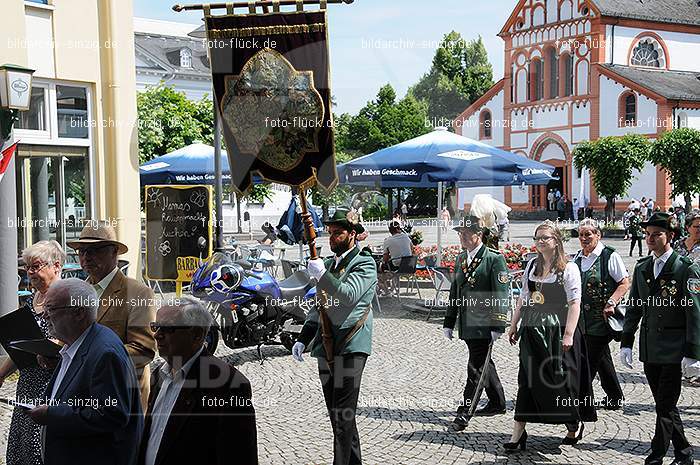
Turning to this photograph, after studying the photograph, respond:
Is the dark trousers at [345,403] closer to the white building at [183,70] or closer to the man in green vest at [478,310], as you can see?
the man in green vest at [478,310]

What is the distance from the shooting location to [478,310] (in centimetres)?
689

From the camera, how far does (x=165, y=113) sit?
27.5m

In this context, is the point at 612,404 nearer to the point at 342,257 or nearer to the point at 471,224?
the point at 471,224

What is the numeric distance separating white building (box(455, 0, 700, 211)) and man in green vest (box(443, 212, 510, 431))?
39.2 m

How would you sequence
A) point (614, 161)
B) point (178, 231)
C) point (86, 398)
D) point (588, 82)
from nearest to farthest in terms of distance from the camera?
1. point (86, 398)
2. point (178, 231)
3. point (614, 161)
4. point (588, 82)

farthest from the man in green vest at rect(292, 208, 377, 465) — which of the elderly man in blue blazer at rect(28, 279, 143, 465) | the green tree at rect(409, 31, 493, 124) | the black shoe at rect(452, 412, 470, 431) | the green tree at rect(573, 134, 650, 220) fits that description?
the green tree at rect(409, 31, 493, 124)

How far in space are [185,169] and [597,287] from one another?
10.5 m

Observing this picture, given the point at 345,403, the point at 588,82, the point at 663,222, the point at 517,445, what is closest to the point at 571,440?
the point at 517,445

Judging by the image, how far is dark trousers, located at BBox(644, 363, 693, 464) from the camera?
5.67 metres

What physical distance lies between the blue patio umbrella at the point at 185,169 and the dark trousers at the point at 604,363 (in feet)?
31.6

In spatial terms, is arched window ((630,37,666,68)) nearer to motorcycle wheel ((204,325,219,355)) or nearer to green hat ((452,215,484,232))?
green hat ((452,215,484,232))

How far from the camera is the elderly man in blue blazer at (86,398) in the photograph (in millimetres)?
3322

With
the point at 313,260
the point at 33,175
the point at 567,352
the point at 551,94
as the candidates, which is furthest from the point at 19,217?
the point at 551,94

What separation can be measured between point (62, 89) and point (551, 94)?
41.5 meters
